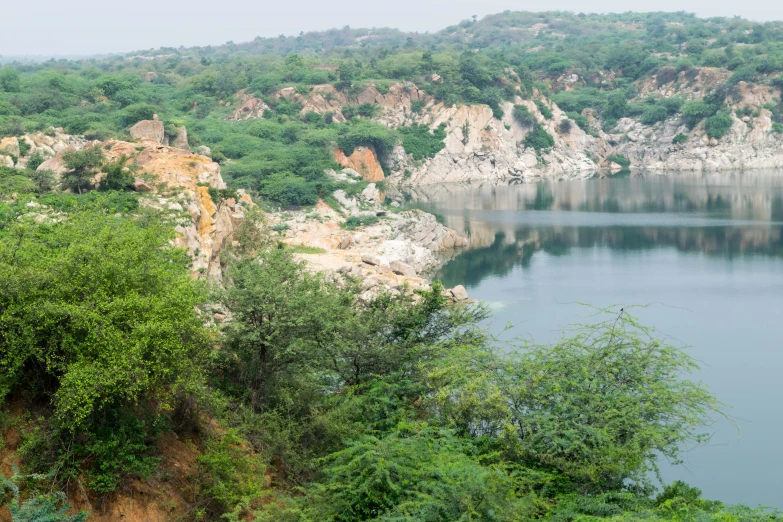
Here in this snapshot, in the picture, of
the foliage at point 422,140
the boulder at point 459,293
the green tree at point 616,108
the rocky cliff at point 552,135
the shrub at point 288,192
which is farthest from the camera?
the green tree at point 616,108

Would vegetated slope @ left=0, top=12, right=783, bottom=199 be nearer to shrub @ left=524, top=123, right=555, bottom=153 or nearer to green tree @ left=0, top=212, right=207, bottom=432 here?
shrub @ left=524, top=123, right=555, bottom=153

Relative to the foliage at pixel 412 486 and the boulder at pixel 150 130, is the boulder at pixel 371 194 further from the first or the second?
the foliage at pixel 412 486

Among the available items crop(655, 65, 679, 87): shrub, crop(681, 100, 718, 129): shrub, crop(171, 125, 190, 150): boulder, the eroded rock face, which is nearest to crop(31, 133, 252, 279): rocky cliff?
crop(171, 125, 190, 150): boulder

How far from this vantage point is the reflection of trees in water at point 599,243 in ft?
115

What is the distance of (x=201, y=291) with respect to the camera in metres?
13.2

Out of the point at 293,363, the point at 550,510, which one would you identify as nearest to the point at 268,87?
the point at 293,363

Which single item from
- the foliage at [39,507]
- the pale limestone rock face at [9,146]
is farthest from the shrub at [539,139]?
the foliage at [39,507]

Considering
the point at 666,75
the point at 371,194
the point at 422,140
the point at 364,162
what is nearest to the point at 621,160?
the point at 666,75

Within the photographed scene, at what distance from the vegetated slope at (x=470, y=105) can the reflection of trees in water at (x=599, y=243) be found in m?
12.2

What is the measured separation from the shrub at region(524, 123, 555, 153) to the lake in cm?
1087

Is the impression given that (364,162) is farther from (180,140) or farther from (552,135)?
(552,135)

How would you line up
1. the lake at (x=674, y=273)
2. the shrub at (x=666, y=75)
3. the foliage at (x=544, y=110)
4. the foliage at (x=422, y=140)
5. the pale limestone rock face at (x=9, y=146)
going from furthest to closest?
the shrub at (x=666, y=75) → the foliage at (x=544, y=110) → the foliage at (x=422, y=140) → the pale limestone rock face at (x=9, y=146) → the lake at (x=674, y=273)

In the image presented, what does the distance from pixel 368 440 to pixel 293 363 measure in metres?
3.09

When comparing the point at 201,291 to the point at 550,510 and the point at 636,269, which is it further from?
the point at 636,269
